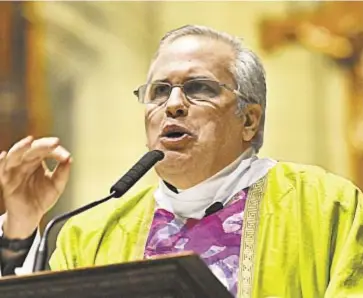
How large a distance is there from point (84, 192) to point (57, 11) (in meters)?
0.85

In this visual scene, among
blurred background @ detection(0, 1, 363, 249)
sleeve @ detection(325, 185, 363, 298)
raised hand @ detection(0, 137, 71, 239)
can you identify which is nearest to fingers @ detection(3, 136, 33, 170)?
raised hand @ detection(0, 137, 71, 239)

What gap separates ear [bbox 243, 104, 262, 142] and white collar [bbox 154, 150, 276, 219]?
42 mm

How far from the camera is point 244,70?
2.65 metres

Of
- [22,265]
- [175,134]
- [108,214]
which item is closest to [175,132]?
[175,134]

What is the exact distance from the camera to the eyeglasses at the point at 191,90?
2.59m

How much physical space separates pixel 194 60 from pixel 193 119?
151 millimetres

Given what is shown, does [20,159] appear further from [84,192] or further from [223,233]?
[84,192]

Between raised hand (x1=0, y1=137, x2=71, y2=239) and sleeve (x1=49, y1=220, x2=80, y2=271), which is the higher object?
raised hand (x1=0, y1=137, x2=71, y2=239)

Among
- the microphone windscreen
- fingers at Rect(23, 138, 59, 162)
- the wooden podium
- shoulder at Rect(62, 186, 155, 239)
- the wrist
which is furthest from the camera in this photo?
shoulder at Rect(62, 186, 155, 239)

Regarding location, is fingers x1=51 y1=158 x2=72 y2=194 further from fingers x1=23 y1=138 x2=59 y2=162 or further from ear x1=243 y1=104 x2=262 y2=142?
ear x1=243 y1=104 x2=262 y2=142

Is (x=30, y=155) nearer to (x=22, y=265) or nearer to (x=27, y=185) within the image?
(x=27, y=185)

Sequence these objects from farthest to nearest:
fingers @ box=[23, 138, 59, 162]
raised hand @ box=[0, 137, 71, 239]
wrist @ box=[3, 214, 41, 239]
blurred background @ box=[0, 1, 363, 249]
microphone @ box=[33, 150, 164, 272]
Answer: blurred background @ box=[0, 1, 363, 249]
wrist @ box=[3, 214, 41, 239]
raised hand @ box=[0, 137, 71, 239]
fingers @ box=[23, 138, 59, 162]
microphone @ box=[33, 150, 164, 272]

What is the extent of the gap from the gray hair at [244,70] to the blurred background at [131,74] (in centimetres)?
218

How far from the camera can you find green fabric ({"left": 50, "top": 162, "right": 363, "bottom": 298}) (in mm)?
2383
